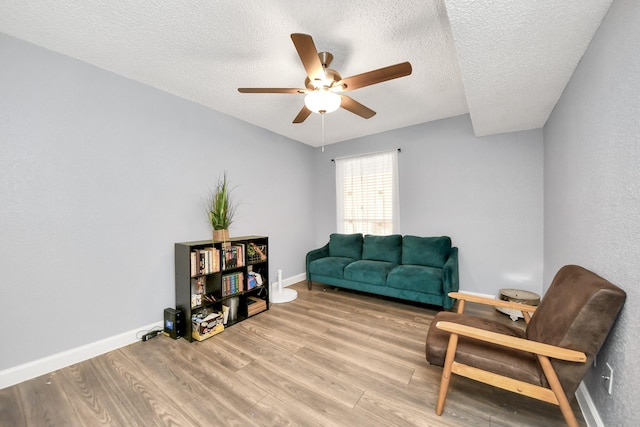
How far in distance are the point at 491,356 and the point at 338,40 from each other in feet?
8.01

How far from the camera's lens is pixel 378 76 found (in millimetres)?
1720

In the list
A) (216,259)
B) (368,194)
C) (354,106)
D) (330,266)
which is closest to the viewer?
(354,106)

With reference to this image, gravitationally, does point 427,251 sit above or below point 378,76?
below

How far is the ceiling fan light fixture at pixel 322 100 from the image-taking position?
1.82 metres

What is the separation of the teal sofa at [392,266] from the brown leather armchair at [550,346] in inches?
46.2

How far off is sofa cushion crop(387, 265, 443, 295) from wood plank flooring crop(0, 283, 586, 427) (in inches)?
21.2

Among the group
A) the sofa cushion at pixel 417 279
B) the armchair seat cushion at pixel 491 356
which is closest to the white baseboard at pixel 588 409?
the armchair seat cushion at pixel 491 356

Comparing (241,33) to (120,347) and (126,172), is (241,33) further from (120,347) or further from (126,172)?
(120,347)

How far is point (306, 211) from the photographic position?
178 inches

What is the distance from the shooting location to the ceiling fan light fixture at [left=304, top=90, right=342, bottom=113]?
1.82 metres

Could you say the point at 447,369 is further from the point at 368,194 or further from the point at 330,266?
the point at 368,194

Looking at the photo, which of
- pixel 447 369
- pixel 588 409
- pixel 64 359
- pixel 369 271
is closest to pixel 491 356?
pixel 447 369

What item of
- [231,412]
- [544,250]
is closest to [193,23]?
[231,412]

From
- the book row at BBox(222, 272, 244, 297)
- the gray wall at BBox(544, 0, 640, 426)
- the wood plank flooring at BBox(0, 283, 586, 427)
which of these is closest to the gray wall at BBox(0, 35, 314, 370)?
the wood plank flooring at BBox(0, 283, 586, 427)
